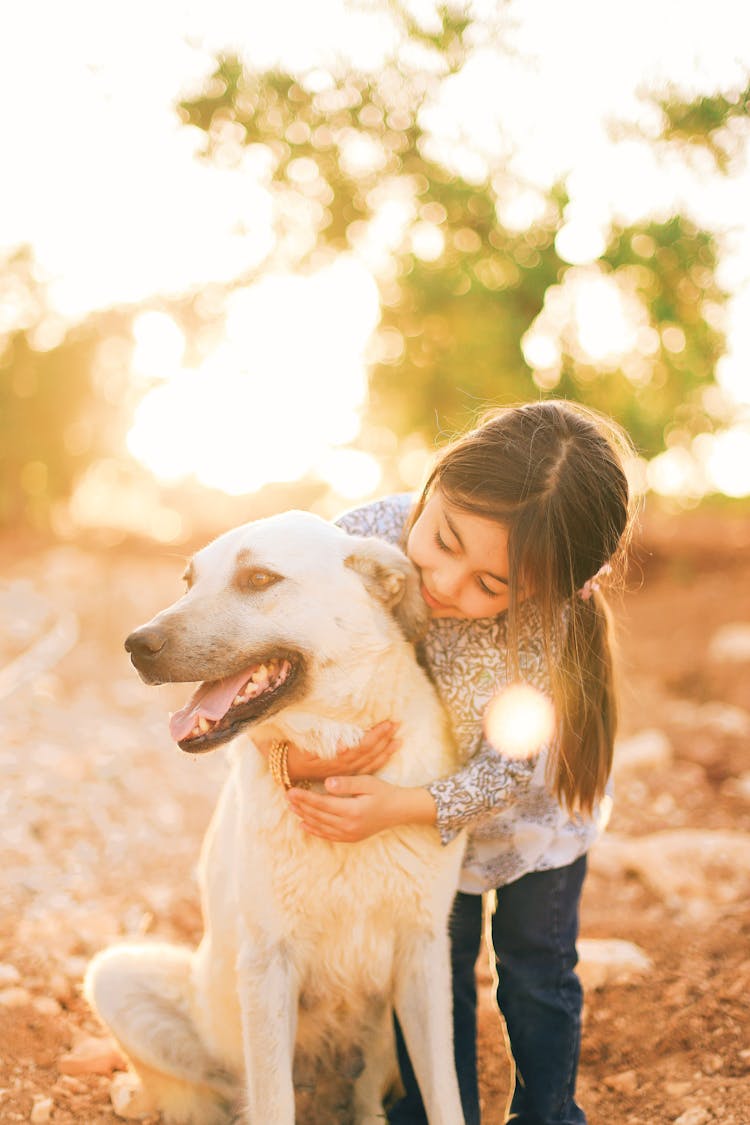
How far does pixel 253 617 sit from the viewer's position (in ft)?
8.79

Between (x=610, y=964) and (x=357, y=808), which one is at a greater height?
(x=357, y=808)

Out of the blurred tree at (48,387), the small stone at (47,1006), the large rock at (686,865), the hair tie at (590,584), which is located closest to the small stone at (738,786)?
the large rock at (686,865)

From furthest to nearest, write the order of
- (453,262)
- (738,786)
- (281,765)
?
(453,262) → (738,786) → (281,765)

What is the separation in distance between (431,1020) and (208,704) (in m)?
1.05

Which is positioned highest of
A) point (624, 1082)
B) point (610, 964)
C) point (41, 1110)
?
point (41, 1110)

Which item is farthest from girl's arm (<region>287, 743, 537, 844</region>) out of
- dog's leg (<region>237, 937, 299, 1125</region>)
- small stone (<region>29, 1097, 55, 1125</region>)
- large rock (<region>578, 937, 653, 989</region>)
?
large rock (<region>578, 937, 653, 989</region>)

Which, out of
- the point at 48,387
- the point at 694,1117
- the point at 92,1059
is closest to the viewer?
the point at 694,1117

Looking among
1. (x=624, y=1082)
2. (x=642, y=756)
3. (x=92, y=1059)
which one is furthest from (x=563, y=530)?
(x=642, y=756)

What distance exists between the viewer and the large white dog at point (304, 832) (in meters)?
2.65

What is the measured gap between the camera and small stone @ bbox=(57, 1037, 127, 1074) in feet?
10.7

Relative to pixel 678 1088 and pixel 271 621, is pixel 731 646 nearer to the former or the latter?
pixel 678 1088

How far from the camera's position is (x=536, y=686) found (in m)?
2.92

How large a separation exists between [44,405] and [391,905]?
15.3 meters

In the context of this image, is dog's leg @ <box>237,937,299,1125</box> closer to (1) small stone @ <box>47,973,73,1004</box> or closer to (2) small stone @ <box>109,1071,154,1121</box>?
(2) small stone @ <box>109,1071,154,1121</box>
